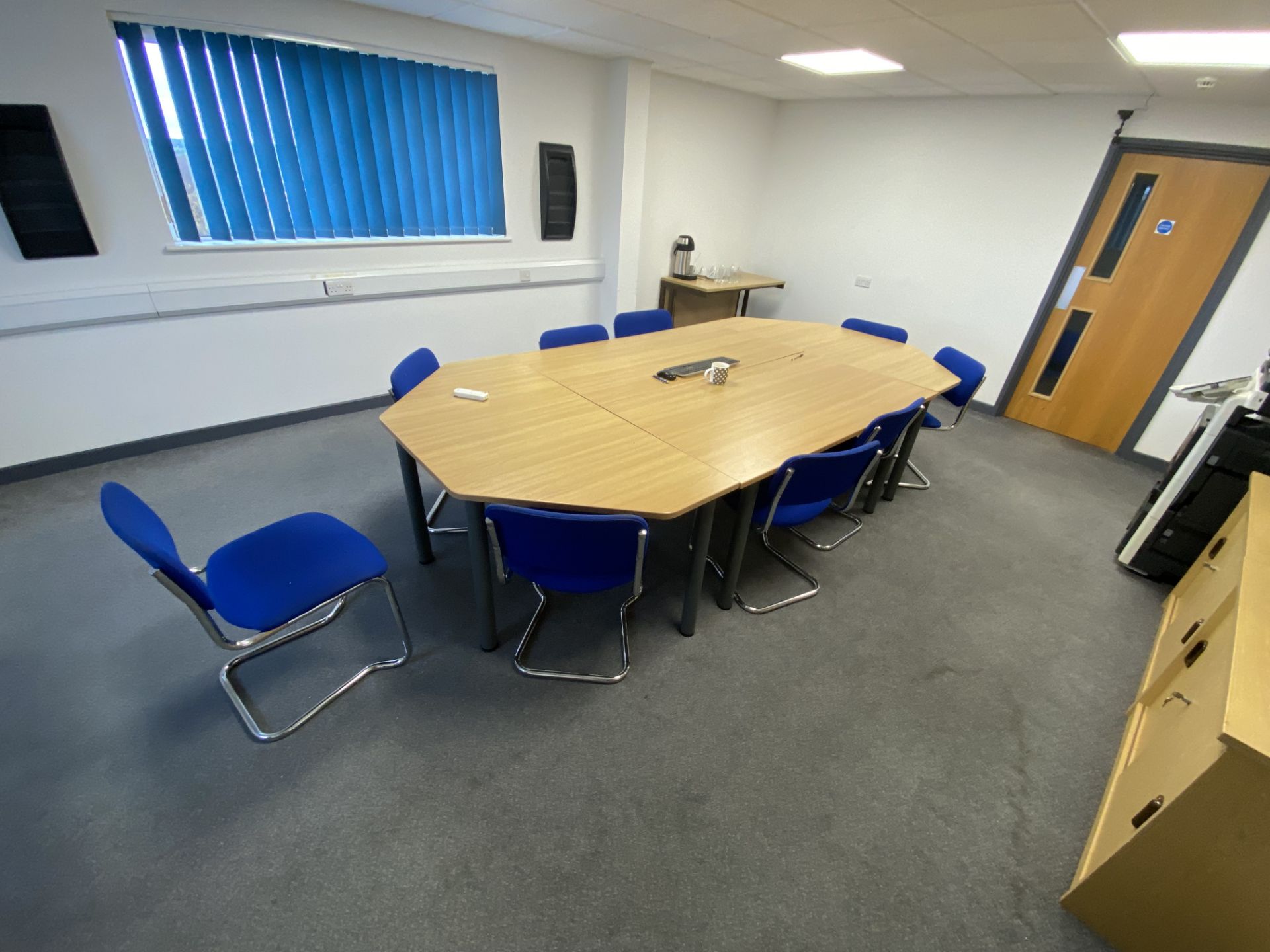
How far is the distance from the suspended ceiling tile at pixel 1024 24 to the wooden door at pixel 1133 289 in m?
1.98

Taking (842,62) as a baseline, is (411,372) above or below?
below

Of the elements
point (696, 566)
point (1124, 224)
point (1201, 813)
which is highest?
point (1124, 224)

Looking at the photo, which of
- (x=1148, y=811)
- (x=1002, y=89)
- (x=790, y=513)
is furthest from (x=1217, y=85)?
(x=1148, y=811)

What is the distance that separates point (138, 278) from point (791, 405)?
11.7 feet

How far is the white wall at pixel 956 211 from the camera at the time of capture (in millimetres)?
3535

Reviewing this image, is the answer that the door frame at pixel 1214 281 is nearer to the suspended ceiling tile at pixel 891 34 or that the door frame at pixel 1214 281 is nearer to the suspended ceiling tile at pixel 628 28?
the suspended ceiling tile at pixel 891 34

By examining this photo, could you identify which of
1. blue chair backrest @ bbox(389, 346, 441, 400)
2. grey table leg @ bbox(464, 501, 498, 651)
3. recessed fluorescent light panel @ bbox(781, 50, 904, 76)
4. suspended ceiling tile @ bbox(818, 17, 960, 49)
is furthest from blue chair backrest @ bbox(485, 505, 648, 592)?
recessed fluorescent light panel @ bbox(781, 50, 904, 76)

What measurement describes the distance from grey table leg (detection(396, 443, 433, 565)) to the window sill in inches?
74.6

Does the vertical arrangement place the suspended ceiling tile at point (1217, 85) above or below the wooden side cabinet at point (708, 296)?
above

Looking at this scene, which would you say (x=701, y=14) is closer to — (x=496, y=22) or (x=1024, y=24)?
(x=496, y=22)

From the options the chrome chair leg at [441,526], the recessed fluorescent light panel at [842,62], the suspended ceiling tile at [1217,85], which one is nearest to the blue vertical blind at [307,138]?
the chrome chair leg at [441,526]

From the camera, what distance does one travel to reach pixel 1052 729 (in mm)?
1908

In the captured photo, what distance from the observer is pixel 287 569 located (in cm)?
175

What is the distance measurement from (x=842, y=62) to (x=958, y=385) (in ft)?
7.53
